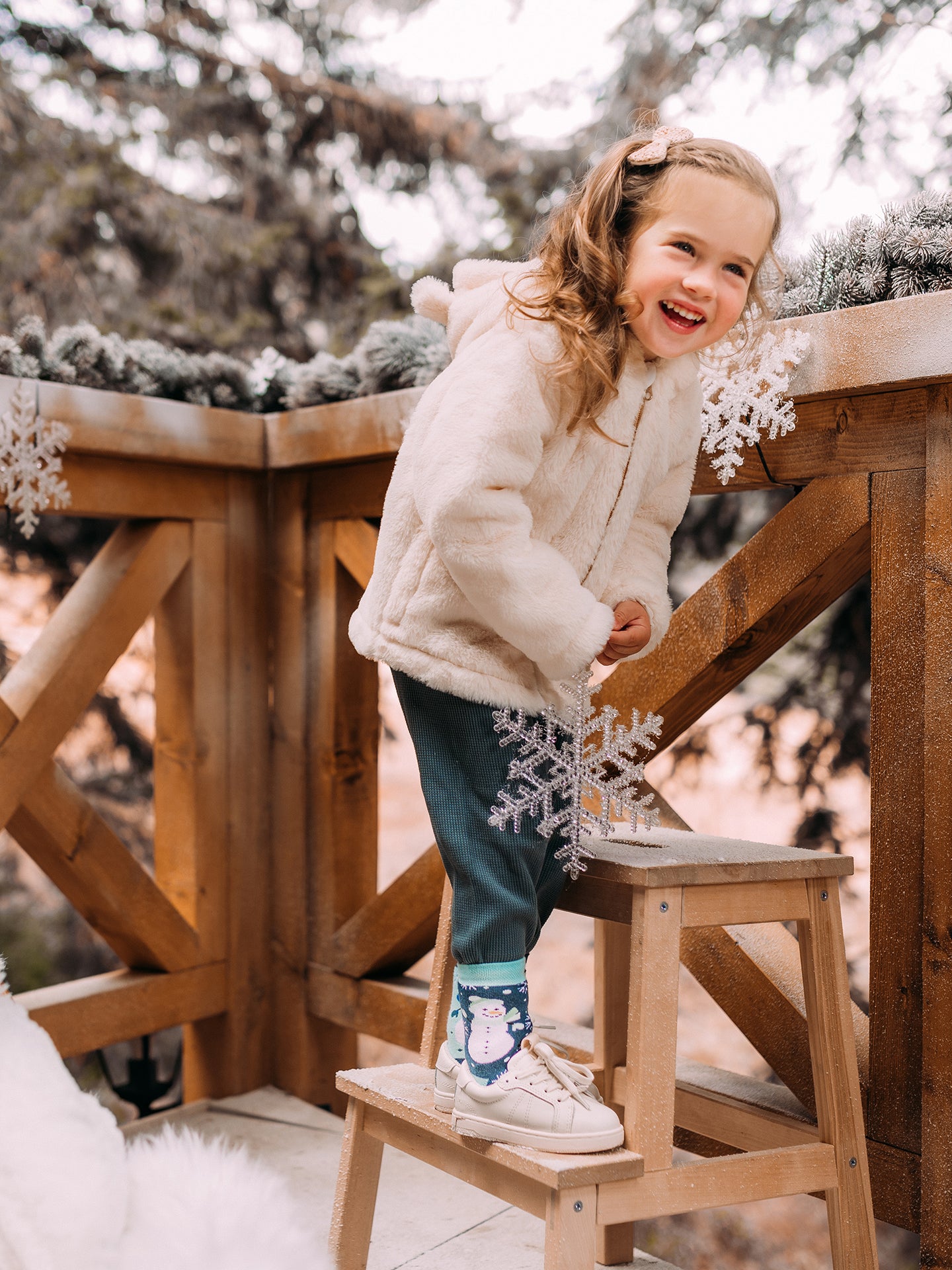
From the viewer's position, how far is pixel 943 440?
4.69ft

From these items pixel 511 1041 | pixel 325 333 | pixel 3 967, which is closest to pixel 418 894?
pixel 3 967

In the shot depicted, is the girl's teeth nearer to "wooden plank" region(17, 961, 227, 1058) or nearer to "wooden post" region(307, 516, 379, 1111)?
"wooden post" region(307, 516, 379, 1111)

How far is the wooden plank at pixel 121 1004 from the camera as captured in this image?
6.75ft

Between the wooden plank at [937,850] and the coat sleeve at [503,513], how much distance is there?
49 cm

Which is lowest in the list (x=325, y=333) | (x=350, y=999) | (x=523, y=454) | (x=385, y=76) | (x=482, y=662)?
(x=350, y=999)

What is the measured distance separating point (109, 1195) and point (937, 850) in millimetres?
1090

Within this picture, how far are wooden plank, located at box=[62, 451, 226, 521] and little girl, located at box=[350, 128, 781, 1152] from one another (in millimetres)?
961

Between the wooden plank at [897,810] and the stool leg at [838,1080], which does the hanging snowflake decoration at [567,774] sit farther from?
the wooden plank at [897,810]

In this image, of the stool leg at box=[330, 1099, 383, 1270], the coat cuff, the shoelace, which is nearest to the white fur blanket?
the stool leg at box=[330, 1099, 383, 1270]

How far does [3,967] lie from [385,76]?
4363mm

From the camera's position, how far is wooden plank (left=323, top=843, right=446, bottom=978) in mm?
2076

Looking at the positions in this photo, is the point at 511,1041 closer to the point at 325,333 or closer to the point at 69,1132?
the point at 69,1132

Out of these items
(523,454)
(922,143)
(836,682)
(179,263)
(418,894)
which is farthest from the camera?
(179,263)

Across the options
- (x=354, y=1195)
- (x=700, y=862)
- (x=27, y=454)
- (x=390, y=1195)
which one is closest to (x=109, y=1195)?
(x=354, y=1195)
